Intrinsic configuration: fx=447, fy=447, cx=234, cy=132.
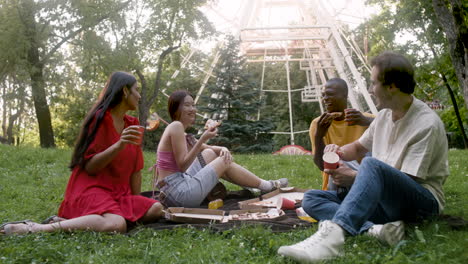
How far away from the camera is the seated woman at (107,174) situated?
3.65 metres

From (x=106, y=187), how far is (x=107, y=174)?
0.42ft

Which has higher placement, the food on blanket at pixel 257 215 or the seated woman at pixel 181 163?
the seated woman at pixel 181 163

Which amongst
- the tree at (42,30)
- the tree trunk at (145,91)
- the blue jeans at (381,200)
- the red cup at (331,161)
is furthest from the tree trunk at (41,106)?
the blue jeans at (381,200)

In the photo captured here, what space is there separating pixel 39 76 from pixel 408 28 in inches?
566

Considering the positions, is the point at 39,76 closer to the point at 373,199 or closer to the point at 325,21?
the point at 325,21

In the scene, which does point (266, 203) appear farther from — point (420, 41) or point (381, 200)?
point (420, 41)

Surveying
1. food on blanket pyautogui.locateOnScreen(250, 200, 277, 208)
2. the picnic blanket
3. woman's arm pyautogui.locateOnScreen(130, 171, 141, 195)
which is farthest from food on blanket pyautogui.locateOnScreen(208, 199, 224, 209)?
woman's arm pyautogui.locateOnScreen(130, 171, 141, 195)

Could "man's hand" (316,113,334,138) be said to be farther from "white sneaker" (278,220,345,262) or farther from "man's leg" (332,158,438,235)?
"white sneaker" (278,220,345,262)

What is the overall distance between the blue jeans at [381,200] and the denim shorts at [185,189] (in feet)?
6.20

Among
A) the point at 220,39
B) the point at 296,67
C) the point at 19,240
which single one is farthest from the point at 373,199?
the point at 296,67

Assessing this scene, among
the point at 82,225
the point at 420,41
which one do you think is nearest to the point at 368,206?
the point at 82,225

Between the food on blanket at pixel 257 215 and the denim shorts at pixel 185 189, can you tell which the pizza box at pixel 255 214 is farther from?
the denim shorts at pixel 185 189

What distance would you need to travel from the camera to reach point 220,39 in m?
21.2

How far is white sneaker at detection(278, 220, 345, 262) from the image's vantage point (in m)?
2.54
